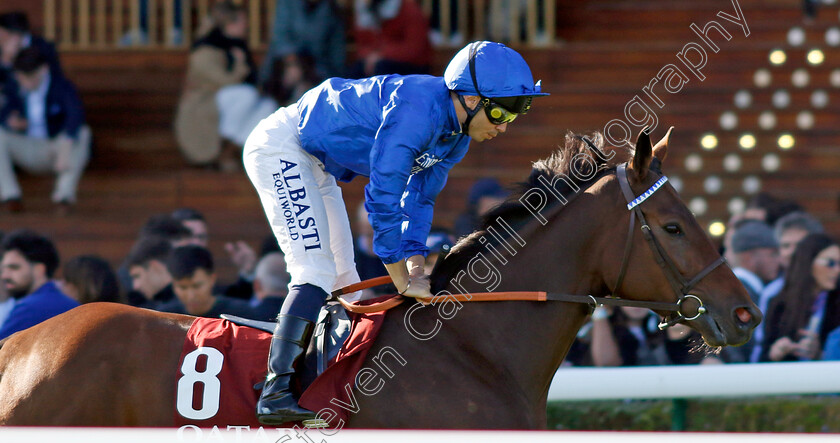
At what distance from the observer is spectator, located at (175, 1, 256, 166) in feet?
26.3

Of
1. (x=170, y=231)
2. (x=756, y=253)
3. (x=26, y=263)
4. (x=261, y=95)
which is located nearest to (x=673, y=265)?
(x=756, y=253)

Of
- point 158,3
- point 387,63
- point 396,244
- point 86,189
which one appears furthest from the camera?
point 158,3

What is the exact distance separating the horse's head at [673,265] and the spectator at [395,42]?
479 centimetres

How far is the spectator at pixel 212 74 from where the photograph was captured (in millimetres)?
8016

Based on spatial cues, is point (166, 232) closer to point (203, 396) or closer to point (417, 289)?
point (203, 396)

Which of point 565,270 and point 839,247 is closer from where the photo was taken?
point 565,270

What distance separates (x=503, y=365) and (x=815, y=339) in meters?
2.65

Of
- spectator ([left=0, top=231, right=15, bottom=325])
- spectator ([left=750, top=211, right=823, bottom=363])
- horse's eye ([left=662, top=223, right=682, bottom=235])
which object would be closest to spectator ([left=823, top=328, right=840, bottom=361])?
spectator ([left=750, top=211, right=823, bottom=363])

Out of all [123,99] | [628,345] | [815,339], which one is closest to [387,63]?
[123,99]

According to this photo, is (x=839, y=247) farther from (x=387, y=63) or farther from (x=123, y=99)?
(x=123, y=99)

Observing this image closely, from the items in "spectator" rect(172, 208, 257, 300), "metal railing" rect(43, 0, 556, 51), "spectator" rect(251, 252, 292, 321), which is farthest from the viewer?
"metal railing" rect(43, 0, 556, 51)

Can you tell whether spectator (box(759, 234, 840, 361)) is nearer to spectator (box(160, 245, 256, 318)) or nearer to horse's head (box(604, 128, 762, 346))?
horse's head (box(604, 128, 762, 346))

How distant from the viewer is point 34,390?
317 cm

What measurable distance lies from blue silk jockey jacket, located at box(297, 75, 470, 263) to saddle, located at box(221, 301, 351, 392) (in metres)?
0.28
